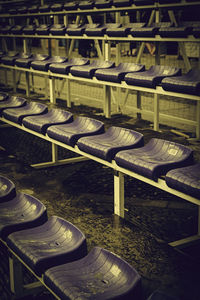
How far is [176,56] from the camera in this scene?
1243cm

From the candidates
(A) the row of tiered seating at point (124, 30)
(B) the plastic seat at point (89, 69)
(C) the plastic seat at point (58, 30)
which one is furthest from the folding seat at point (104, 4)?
(B) the plastic seat at point (89, 69)

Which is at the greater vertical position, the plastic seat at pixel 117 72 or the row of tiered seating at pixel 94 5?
the row of tiered seating at pixel 94 5

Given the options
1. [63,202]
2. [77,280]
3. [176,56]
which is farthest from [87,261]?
[176,56]

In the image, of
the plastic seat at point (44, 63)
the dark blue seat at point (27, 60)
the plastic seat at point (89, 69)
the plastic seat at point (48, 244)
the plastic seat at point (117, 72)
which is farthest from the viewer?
the dark blue seat at point (27, 60)

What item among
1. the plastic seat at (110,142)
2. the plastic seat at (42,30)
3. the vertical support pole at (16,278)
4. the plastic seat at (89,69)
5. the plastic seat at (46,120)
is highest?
the plastic seat at (42,30)

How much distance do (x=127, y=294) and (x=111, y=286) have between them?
0.57ft

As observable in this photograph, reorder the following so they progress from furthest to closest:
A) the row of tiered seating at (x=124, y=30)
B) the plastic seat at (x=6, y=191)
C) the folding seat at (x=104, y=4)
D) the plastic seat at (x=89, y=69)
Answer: the folding seat at (x=104, y=4) < the plastic seat at (x=89, y=69) < the row of tiered seating at (x=124, y=30) < the plastic seat at (x=6, y=191)

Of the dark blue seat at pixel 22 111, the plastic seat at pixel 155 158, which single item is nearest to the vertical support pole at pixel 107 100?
the dark blue seat at pixel 22 111

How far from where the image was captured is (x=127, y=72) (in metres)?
5.89

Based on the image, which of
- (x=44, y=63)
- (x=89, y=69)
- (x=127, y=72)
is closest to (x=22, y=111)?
(x=89, y=69)

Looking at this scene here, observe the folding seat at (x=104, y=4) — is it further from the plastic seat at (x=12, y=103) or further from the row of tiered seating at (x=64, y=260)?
the row of tiered seating at (x=64, y=260)

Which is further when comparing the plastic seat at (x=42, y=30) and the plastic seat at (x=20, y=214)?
the plastic seat at (x=42, y=30)

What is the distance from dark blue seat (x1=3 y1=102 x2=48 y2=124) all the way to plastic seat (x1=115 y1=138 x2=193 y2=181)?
233cm

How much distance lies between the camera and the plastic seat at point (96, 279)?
224cm
